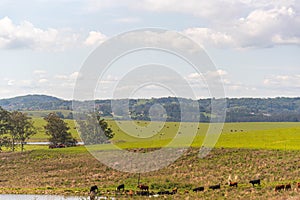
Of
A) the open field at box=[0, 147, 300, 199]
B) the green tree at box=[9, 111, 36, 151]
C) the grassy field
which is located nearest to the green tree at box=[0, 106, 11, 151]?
the green tree at box=[9, 111, 36, 151]

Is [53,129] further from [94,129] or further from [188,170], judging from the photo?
[188,170]

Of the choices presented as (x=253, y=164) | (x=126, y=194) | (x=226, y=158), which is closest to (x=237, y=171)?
(x=253, y=164)

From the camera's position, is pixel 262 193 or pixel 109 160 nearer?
pixel 262 193

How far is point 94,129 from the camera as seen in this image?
400ft

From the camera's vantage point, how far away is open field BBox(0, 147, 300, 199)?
150 feet

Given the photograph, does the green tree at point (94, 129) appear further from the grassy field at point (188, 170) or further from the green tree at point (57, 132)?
the grassy field at point (188, 170)

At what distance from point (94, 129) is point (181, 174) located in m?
66.6

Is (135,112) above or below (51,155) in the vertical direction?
above

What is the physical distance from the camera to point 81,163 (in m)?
71.2

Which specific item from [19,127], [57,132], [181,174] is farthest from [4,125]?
[181,174]

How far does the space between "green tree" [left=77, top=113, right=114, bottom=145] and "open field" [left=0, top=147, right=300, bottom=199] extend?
39256mm

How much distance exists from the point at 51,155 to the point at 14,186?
20793 mm

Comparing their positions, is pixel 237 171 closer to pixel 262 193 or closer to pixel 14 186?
pixel 262 193

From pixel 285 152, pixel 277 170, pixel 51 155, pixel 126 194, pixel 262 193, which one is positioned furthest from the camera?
pixel 51 155
